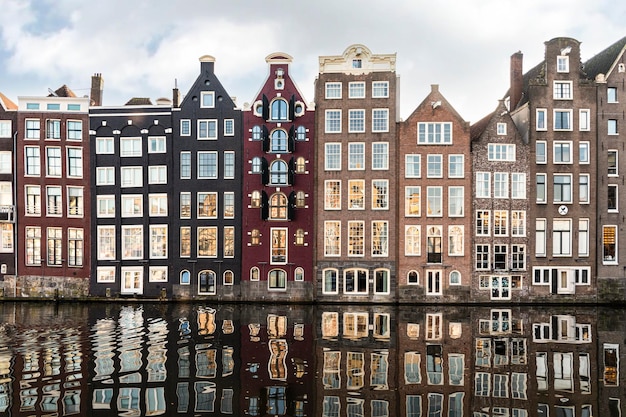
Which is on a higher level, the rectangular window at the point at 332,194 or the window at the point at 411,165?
the window at the point at 411,165

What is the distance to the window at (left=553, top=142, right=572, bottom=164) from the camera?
4616cm

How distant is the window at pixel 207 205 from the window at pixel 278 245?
5594 mm

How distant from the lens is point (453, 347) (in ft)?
91.0

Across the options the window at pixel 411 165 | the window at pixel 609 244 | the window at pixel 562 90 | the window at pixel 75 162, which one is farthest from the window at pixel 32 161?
the window at pixel 609 244

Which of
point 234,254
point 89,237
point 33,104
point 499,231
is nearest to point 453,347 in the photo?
point 499,231

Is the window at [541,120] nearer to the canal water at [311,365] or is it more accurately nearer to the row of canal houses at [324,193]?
the row of canal houses at [324,193]

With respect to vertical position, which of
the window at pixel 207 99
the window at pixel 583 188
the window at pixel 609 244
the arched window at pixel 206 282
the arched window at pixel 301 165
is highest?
the window at pixel 207 99

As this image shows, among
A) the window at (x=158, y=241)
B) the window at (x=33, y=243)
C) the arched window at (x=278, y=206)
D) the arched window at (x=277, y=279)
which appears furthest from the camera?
the window at (x=33, y=243)

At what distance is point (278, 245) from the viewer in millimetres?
46406

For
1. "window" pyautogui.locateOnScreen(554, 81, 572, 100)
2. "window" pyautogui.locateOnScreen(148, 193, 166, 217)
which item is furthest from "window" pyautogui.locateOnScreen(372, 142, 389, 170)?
"window" pyautogui.locateOnScreen(148, 193, 166, 217)

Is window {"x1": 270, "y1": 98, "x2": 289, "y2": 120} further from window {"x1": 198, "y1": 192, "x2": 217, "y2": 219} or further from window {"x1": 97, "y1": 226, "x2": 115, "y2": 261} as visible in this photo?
window {"x1": 97, "y1": 226, "x2": 115, "y2": 261}

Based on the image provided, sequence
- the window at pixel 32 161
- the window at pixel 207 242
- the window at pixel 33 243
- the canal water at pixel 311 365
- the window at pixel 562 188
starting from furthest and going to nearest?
1. the window at pixel 32 161
2. the window at pixel 33 243
3. the window at pixel 207 242
4. the window at pixel 562 188
5. the canal water at pixel 311 365

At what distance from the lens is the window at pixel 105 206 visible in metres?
47.7

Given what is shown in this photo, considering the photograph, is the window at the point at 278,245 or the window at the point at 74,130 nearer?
the window at the point at 278,245
